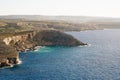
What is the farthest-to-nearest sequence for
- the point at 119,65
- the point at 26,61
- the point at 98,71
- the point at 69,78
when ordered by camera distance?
the point at 26,61, the point at 119,65, the point at 98,71, the point at 69,78

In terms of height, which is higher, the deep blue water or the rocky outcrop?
the rocky outcrop

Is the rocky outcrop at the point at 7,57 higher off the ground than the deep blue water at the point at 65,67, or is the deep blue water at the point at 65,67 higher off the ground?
the rocky outcrop at the point at 7,57

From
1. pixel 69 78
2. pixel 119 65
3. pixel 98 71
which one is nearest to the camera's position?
pixel 69 78

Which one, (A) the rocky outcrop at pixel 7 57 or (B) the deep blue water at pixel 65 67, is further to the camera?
(A) the rocky outcrop at pixel 7 57

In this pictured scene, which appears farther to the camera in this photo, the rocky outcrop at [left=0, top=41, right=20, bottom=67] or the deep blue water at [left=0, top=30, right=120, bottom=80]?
the rocky outcrop at [left=0, top=41, right=20, bottom=67]

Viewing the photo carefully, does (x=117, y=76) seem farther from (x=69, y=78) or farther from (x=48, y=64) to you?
(x=48, y=64)

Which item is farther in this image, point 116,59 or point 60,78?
point 116,59

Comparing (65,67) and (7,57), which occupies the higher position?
(7,57)

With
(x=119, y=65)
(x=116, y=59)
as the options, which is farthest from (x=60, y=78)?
(x=116, y=59)

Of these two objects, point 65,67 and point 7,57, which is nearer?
point 65,67
